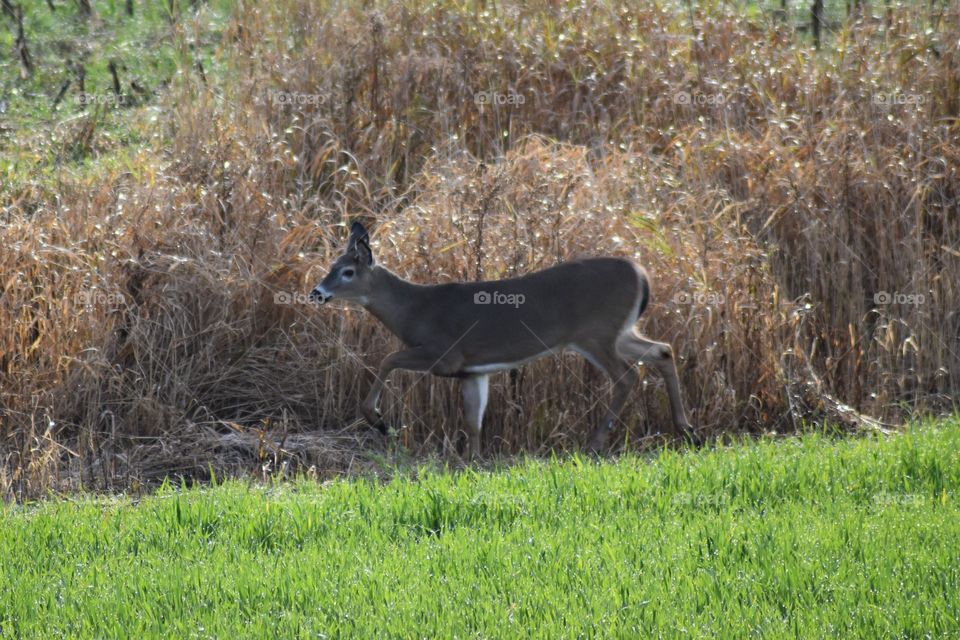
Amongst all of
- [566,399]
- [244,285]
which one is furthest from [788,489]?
[244,285]

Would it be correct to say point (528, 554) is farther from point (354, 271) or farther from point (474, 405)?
point (354, 271)

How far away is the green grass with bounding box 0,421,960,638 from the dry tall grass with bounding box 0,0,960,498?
1.70 meters

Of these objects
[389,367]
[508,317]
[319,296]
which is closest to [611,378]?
[508,317]

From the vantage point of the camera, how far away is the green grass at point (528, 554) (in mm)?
5125

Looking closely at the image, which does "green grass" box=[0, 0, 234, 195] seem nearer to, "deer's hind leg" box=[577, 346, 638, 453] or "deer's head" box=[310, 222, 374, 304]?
"deer's head" box=[310, 222, 374, 304]

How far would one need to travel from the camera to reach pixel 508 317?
8.80 m

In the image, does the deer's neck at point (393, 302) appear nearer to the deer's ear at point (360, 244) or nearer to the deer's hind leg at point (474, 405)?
the deer's ear at point (360, 244)

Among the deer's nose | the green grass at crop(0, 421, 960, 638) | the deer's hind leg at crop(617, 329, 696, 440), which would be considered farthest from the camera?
the deer's hind leg at crop(617, 329, 696, 440)

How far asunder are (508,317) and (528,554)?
10.2 ft

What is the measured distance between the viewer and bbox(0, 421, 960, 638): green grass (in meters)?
5.12

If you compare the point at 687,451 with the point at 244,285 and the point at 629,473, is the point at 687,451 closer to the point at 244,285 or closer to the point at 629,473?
the point at 629,473

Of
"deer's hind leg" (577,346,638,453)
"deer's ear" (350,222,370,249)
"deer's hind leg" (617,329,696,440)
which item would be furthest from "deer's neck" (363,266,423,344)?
"deer's hind leg" (617,329,696,440)

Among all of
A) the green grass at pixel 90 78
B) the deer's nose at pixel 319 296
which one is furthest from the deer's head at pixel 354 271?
the green grass at pixel 90 78

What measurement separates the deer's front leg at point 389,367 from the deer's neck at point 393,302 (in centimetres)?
32
